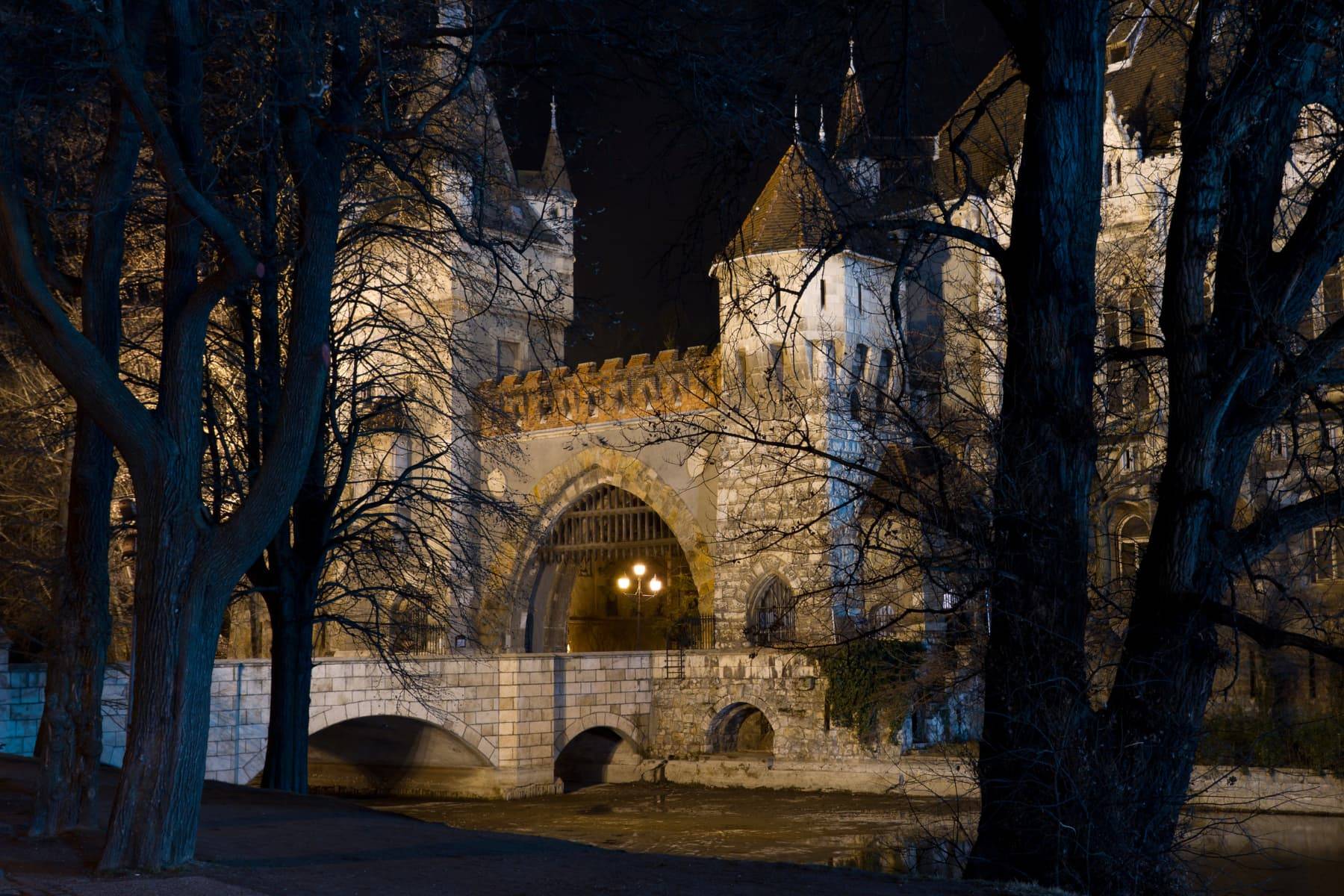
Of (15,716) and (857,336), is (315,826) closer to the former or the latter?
(15,716)

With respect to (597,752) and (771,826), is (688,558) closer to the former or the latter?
(597,752)

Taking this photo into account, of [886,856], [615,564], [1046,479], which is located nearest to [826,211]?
[1046,479]

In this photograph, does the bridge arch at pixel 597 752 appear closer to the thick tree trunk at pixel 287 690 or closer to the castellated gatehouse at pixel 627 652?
the castellated gatehouse at pixel 627 652

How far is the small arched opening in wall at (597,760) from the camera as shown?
871 inches

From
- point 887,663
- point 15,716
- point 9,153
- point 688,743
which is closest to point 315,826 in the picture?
point 9,153

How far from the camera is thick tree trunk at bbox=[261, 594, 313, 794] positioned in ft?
31.9

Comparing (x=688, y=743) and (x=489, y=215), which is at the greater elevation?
(x=489, y=215)

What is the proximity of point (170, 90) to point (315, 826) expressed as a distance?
3.70 metres

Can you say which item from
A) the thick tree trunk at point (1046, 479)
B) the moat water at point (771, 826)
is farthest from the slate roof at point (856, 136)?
the moat water at point (771, 826)

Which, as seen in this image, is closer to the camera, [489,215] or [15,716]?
Result: [15,716]

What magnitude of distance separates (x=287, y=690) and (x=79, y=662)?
360 cm

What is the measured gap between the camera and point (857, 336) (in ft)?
69.3

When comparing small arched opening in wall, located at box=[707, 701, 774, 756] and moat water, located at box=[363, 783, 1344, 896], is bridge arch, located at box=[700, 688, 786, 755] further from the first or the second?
moat water, located at box=[363, 783, 1344, 896]

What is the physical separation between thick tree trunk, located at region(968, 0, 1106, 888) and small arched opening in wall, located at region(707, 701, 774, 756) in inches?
615
